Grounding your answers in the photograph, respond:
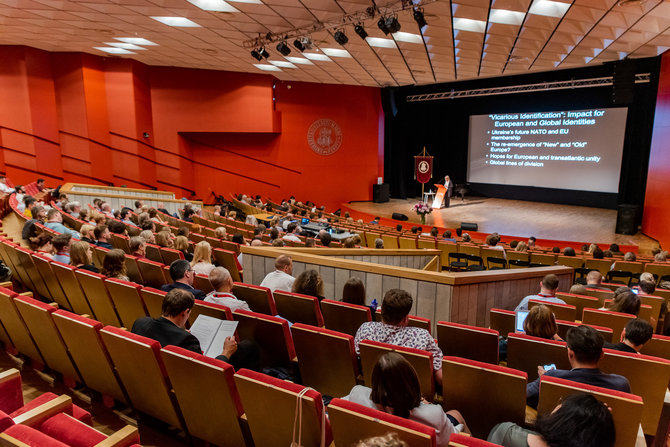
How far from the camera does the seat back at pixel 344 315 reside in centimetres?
326

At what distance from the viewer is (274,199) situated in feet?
57.2

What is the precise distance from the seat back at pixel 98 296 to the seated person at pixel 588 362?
310cm

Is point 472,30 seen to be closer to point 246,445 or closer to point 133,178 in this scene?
point 246,445

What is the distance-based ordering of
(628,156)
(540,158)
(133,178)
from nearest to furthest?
(628,156), (133,178), (540,158)

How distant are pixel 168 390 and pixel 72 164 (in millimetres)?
13764

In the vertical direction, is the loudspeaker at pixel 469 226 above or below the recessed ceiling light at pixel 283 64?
below

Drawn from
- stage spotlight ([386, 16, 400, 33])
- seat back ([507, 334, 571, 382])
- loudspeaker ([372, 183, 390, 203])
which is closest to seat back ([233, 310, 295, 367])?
seat back ([507, 334, 571, 382])

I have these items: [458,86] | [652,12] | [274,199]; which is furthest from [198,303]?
[458,86]

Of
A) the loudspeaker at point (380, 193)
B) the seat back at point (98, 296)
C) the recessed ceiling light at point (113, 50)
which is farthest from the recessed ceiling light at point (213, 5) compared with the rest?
the loudspeaker at point (380, 193)

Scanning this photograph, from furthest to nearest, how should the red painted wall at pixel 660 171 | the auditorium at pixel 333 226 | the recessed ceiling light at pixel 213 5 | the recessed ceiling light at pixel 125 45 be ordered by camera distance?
the recessed ceiling light at pixel 125 45 → the red painted wall at pixel 660 171 → the recessed ceiling light at pixel 213 5 → the auditorium at pixel 333 226

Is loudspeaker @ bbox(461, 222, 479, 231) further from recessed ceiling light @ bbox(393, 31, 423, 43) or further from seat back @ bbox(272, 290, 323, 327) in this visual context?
seat back @ bbox(272, 290, 323, 327)

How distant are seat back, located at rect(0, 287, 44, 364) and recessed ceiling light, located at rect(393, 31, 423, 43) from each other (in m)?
8.58

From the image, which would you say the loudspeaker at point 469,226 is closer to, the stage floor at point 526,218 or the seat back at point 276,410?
the stage floor at point 526,218

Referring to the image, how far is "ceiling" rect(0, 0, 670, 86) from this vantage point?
7.68 m
